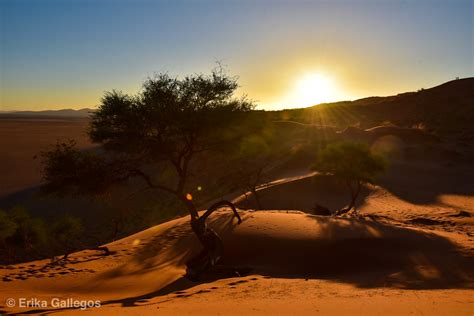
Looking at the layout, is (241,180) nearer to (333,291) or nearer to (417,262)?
(417,262)

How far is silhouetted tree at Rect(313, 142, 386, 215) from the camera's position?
2203 cm

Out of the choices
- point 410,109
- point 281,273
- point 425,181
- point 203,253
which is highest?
point 410,109

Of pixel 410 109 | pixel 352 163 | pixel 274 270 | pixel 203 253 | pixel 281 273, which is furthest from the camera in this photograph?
pixel 410 109

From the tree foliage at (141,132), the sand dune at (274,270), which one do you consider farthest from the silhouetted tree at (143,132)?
the sand dune at (274,270)

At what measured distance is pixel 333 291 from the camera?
8.04 metres

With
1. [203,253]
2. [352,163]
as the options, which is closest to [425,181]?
[352,163]

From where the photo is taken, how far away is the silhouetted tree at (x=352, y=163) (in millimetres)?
22031

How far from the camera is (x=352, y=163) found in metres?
22.1

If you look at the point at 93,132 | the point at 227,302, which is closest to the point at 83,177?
the point at 93,132

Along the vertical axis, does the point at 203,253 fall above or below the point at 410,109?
below

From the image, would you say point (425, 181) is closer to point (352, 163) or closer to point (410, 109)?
Answer: point (352, 163)

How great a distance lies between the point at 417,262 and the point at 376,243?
58.0 inches

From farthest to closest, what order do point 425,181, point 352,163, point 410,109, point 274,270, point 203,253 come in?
point 410,109, point 425,181, point 352,163, point 203,253, point 274,270

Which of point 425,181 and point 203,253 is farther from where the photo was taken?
point 425,181
